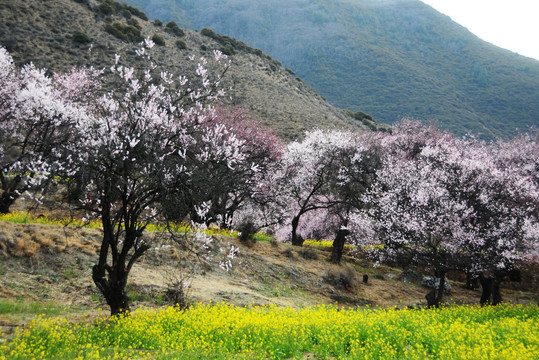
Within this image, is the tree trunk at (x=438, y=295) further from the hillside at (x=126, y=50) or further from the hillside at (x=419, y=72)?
the hillside at (x=419, y=72)

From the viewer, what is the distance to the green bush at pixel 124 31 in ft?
204

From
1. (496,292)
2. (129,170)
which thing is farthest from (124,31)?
(496,292)

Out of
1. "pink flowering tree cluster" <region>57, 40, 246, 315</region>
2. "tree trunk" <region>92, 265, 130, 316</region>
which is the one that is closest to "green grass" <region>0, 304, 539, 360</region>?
"tree trunk" <region>92, 265, 130, 316</region>

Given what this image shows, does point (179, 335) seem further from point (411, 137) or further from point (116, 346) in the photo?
point (411, 137)

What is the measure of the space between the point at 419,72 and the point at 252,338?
491 feet

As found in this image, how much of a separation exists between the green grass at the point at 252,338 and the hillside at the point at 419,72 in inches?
3909

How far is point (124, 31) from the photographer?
64.1m

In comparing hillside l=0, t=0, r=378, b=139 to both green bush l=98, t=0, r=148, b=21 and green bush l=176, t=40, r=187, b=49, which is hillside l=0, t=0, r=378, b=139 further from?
green bush l=98, t=0, r=148, b=21

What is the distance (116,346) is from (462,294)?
24532 millimetres

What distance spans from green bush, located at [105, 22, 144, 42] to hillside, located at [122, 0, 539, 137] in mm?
73812

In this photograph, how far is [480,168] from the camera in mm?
24531

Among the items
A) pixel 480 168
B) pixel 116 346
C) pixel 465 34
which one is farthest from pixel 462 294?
pixel 465 34

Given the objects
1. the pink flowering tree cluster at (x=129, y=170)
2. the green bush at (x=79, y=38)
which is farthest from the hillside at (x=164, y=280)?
the green bush at (x=79, y=38)

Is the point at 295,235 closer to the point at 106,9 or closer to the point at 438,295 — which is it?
the point at 438,295
